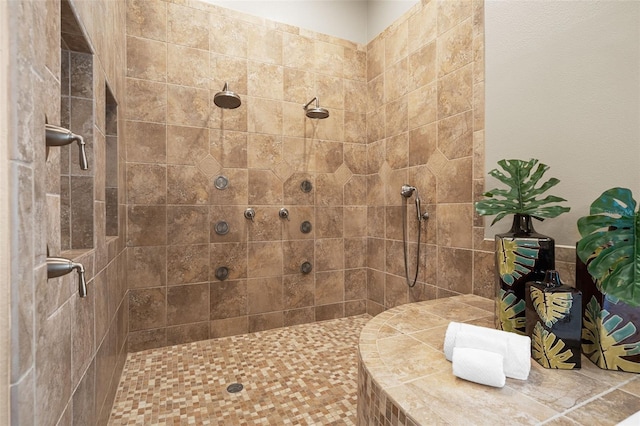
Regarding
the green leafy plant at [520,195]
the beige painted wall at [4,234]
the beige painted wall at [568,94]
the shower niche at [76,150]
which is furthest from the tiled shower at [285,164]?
the beige painted wall at [4,234]

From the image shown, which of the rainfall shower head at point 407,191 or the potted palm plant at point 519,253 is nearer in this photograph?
the potted palm plant at point 519,253

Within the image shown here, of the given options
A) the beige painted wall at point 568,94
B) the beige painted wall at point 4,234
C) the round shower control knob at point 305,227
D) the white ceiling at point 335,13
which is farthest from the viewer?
the round shower control knob at point 305,227

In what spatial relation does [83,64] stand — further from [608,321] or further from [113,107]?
[608,321]

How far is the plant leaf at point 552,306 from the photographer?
36.7 inches

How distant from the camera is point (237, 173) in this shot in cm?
236

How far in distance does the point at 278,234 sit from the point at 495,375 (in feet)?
6.13

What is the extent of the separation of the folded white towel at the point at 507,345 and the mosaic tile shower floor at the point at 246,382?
31.9 inches

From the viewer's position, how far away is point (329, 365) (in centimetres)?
192

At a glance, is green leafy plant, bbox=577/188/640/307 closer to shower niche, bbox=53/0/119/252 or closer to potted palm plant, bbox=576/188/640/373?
potted palm plant, bbox=576/188/640/373

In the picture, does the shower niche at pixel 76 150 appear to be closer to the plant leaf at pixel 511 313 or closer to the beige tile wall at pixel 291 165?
the beige tile wall at pixel 291 165

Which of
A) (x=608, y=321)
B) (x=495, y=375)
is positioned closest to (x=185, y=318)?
(x=495, y=375)

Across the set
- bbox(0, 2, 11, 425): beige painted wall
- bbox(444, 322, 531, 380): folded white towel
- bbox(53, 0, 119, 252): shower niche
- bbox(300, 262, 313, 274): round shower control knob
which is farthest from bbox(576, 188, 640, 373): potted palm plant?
bbox(300, 262, 313, 274): round shower control knob

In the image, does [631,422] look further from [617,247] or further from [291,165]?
[291,165]

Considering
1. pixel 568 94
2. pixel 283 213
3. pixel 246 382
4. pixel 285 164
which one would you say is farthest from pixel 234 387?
pixel 568 94
